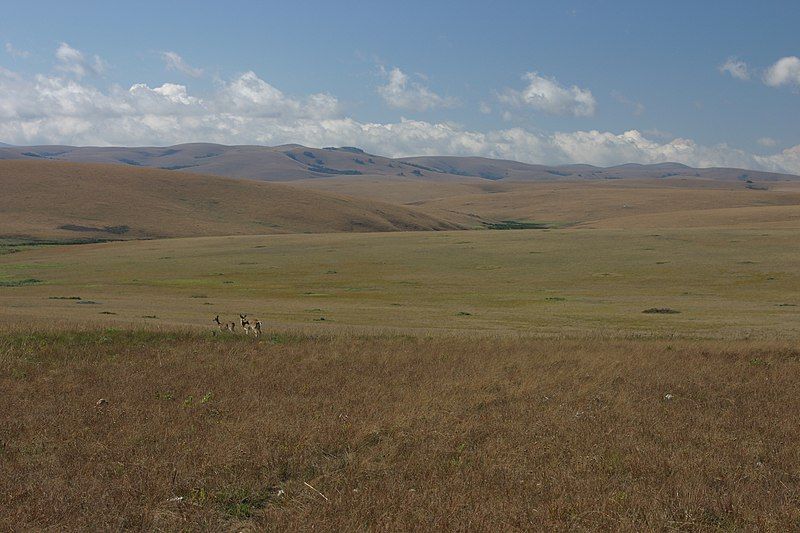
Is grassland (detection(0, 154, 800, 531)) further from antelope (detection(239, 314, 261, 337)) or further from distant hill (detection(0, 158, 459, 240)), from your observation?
distant hill (detection(0, 158, 459, 240))

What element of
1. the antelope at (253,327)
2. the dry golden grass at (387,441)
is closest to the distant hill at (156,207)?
the antelope at (253,327)

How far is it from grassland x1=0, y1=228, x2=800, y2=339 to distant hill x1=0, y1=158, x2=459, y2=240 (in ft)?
103

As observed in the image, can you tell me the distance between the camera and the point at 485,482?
32.7 feet

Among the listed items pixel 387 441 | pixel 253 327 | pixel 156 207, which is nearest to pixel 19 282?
pixel 253 327

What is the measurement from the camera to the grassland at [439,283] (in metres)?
35.2

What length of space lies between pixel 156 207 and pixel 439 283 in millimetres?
110537

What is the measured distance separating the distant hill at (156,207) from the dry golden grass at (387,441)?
11604cm

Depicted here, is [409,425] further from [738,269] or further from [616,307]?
[738,269]

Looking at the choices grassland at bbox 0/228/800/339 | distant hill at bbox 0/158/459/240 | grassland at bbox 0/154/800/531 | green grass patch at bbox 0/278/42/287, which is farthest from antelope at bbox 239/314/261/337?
distant hill at bbox 0/158/459/240

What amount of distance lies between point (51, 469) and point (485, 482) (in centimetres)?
610

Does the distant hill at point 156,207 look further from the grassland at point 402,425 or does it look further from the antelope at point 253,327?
the antelope at point 253,327

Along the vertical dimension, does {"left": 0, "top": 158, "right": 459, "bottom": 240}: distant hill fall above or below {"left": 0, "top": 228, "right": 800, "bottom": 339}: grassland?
above

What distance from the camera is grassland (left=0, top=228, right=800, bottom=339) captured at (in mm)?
35219

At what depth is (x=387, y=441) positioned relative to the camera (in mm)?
11781
